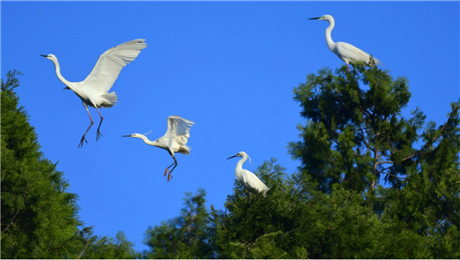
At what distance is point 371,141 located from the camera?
18.5 metres

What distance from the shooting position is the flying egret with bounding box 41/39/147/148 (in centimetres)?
1228

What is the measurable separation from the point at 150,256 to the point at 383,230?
16.4 ft

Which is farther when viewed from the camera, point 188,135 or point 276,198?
point 188,135

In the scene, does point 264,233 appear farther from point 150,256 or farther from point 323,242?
point 150,256

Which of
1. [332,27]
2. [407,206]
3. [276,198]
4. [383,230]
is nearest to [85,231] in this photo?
[276,198]

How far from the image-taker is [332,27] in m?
21.5

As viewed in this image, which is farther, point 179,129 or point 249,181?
point 179,129

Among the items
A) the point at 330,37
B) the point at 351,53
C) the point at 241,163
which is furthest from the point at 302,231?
→ the point at 330,37

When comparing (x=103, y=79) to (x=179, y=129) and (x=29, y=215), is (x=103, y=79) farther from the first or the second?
(x=29, y=215)

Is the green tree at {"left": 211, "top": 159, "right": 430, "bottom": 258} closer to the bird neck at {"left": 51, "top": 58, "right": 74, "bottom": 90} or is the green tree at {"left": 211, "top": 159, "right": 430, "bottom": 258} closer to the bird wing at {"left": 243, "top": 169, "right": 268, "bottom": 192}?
the bird wing at {"left": 243, "top": 169, "right": 268, "bottom": 192}

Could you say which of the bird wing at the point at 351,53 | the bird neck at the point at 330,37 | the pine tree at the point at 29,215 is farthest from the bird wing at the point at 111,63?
the bird neck at the point at 330,37

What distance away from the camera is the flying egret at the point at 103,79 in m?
12.3

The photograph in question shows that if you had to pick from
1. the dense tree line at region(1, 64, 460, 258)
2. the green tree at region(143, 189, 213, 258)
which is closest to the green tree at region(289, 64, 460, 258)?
the dense tree line at region(1, 64, 460, 258)

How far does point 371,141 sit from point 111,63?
29.2 feet
